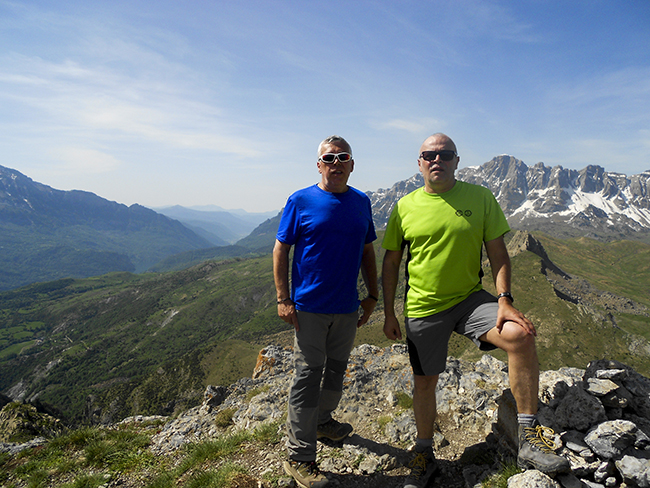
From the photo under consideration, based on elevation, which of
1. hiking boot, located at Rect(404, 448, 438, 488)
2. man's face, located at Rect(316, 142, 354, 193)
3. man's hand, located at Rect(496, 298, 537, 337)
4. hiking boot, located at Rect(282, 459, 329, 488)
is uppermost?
man's face, located at Rect(316, 142, 354, 193)

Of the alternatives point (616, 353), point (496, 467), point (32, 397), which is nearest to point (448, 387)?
point (496, 467)

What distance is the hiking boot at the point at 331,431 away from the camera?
22.0 feet

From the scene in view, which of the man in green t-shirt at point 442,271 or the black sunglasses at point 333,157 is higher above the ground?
the black sunglasses at point 333,157

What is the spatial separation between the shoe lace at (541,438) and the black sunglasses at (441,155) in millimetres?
4158

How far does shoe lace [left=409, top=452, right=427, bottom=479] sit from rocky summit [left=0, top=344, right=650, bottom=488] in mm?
383

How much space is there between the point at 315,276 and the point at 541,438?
3.93m

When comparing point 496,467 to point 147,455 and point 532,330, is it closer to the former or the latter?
point 532,330

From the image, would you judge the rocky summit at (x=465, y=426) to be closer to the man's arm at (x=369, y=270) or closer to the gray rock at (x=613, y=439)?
the gray rock at (x=613, y=439)

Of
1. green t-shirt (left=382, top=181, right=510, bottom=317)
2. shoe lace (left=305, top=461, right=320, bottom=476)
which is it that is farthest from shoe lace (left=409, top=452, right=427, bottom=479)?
green t-shirt (left=382, top=181, right=510, bottom=317)

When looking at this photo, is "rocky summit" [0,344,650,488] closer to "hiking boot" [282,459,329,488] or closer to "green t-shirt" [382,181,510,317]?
"hiking boot" [282,459,329,488]

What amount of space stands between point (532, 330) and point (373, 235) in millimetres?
3102

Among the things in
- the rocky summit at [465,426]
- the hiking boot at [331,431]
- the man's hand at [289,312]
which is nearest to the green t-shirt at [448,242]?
the man's hand at [289,312]

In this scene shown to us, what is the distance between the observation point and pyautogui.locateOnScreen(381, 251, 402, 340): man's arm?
5684 mm

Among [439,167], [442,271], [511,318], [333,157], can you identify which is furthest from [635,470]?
[333,157]
